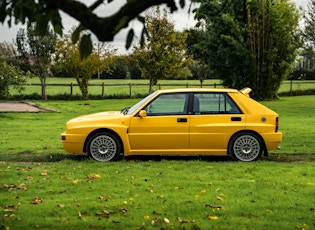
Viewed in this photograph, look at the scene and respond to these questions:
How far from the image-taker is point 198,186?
320 inches

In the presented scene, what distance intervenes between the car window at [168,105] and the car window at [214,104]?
256mm

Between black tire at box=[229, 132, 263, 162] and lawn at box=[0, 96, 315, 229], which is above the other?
black tire at box=[229, 132, 263, 162]

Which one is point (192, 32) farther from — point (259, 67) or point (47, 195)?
point (47, 195)

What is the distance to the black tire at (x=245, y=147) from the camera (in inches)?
430

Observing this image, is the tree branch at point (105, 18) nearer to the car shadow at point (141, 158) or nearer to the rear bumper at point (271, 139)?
the car shadow at point (141, 158)

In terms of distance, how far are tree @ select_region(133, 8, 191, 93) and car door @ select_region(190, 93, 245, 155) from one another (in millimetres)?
29743

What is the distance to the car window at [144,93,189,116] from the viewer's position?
1099 centimetres

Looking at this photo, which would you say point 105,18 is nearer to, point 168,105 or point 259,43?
point 168,105

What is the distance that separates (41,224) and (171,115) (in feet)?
17.4

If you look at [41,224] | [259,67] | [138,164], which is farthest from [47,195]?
[259,67]

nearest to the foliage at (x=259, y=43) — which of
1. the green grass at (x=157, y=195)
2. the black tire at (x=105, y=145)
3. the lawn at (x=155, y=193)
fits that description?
the lawn at (x=155, y=193)

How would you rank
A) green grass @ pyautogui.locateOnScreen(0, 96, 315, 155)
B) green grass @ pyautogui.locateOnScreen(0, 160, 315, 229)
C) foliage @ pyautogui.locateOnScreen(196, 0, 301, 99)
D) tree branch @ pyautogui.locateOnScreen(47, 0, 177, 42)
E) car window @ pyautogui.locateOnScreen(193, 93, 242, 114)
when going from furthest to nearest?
foliage @ pyautogui.locateOnScreen(196, 0, 301, 99) < green grass @ pyautogui.locateOnScreen(0, 96, 315, 155) < car window @ pyautogui.locateOnScreen(193, 93, 242, 114) < green grass @ pyautogui.locateOnScreen(0, 160, 315, 229) < tree branch @ pyautogui.locateOnScreen(47, 0, 177, 42)

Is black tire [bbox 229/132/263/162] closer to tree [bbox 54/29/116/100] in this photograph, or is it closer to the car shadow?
the car shadow

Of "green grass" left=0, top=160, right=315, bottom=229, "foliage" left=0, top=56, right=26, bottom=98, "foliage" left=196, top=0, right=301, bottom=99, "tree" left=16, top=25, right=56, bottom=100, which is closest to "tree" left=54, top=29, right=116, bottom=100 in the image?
"tree" left=16, top=25, right=56, bottom=100
